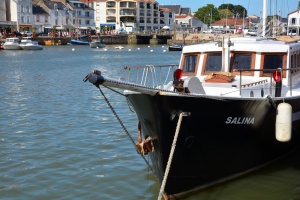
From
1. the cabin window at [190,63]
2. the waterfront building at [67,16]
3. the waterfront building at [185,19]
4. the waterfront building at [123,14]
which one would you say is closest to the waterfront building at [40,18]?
the waterfront building at [67,16]

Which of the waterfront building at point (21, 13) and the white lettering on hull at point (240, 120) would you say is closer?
the white lettering on hull at point (240, 120)

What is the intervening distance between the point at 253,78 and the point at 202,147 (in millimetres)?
2969

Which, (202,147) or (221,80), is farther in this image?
(221,80)

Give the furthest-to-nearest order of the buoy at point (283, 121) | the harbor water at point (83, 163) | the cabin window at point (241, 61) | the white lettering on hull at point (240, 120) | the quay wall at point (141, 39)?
the quay wall at point (141, 39)
the cabin window at point (241, 61)
the harbor water at point (83, 163)
the white lettering on hull at point (240, 120)
the buoy at point (283, 121)

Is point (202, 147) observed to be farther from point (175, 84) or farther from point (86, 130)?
point (86, 130)

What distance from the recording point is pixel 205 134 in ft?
31.8

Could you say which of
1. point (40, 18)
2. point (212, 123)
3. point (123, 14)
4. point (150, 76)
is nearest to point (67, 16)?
point (40, 18)

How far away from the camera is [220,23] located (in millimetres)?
137000

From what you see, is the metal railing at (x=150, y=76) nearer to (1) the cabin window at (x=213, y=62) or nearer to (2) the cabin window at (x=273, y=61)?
(1) the cabin window at (x=213, y=62)

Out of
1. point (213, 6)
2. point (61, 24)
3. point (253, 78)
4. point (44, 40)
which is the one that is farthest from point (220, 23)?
point (253, 78)

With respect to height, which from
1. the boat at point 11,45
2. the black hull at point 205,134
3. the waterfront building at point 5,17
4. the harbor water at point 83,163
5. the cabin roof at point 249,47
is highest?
the waterfront building at point 5,17

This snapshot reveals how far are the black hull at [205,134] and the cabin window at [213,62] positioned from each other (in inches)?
96.5

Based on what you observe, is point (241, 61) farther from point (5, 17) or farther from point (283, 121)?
point (5, 17)

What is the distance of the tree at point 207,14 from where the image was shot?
154m
